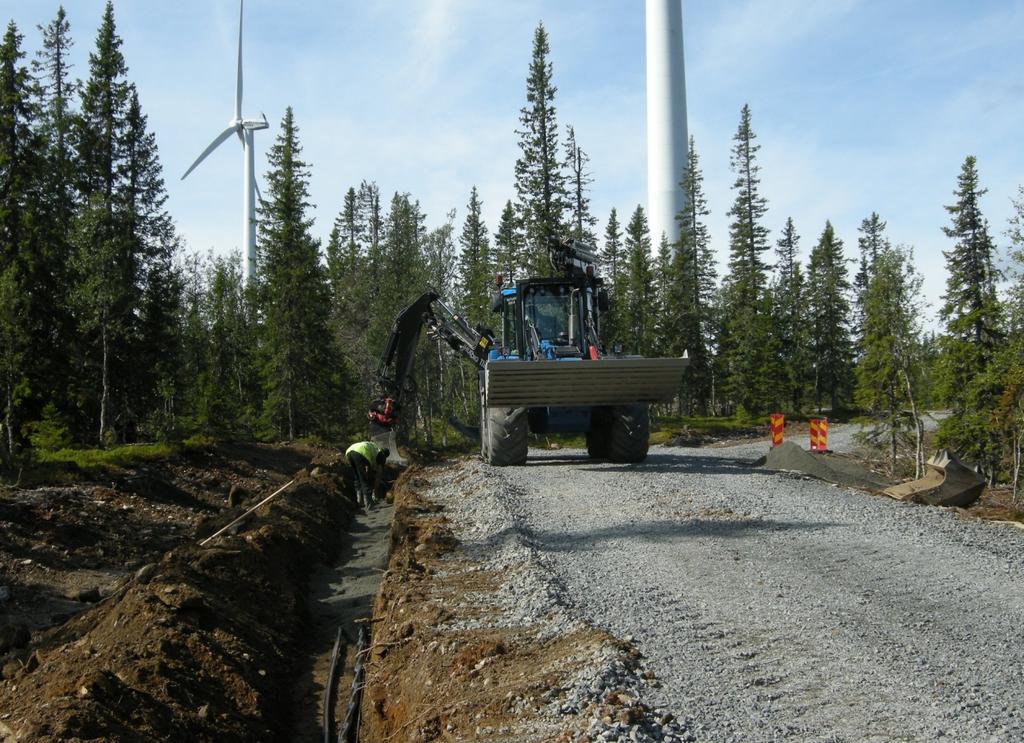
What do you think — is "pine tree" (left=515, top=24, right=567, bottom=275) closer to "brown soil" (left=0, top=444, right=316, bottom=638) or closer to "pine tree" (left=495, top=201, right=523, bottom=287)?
"pine tree" (left=495, top=201, right=523, bottom=287)

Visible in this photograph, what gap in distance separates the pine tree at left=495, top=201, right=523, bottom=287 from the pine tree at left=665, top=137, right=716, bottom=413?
478 inches

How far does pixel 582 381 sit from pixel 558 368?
59cm

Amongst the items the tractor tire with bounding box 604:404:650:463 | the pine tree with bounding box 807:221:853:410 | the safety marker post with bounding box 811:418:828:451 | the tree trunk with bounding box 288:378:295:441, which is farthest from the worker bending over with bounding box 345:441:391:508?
the pine tree with bounding box 807:221:853:410

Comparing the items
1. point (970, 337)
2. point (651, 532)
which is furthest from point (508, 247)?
point (651, 532)

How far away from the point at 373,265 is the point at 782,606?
55016mm

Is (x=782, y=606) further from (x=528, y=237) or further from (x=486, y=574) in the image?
(x=528, y=237)

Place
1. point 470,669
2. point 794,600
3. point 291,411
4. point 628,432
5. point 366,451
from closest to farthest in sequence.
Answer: point 470,669, point 794,600, point 366,451, point 628,432, point 291,411

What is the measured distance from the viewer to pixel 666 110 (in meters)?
67.7

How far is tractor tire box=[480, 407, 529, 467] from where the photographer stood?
17.5 meters

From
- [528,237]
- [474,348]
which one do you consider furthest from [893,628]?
[528,237]

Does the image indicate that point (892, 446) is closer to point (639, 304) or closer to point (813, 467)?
point (813, 467)

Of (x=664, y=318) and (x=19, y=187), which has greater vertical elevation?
(x=19, y=187)

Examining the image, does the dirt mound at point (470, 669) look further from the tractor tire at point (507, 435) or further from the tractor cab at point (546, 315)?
the tractor cab at point (546, 315)

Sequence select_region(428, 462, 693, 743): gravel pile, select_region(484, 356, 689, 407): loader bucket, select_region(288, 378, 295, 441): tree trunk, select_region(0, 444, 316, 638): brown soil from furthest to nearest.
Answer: select_region(288, 378, 295, 441): tree trunk < select_region(484, 356, 689, 407): loader bucket < select_region(0, 444, 316, 638): brown soil < select_region(428, 462, 693, 743): gravel pile
